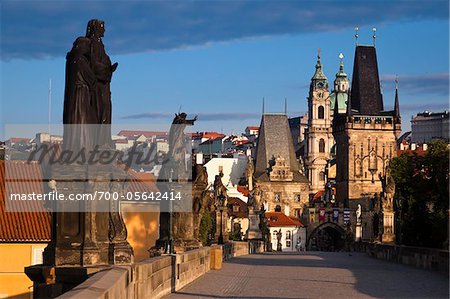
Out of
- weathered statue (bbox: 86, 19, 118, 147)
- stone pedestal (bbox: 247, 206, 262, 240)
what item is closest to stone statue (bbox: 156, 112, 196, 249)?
weathered statue (bbox: 86, 19, 118, 147)

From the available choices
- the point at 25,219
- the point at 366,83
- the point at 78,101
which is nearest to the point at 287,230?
the point at 366,83

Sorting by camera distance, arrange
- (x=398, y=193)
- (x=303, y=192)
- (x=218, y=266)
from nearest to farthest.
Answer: (x=218, y=266)
(x=398, y=193)
(x=303, y=192)

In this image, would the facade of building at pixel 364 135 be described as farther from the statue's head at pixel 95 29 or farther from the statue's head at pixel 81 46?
the statue's head at pixel 81 46

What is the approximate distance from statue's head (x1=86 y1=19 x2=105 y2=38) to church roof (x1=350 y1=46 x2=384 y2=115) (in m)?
155

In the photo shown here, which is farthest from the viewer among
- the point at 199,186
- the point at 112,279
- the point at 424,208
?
the point at 424,208

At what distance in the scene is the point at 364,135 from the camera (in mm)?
167500

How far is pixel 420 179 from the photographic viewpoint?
218ft

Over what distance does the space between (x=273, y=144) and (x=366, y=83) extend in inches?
1053

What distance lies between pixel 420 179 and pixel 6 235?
110 ft

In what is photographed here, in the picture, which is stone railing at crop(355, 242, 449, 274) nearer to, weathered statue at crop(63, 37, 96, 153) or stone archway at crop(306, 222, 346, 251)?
weathered statue at crop(63, 37, 96, 153)

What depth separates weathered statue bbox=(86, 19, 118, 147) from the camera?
14696 millimetres

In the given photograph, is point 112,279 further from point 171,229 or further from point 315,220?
point 315,220

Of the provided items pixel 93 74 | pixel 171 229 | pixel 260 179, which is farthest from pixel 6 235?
pixel 260 179

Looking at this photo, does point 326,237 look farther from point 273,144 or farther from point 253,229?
point 253,229
